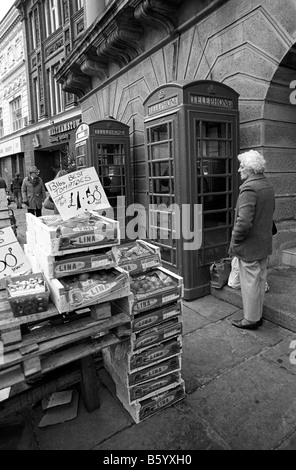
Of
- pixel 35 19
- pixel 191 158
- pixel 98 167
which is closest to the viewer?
pixel 191 158

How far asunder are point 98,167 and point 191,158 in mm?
3028

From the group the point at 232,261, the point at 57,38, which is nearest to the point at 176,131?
the point at 232,261

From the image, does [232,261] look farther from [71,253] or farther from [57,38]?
[57,38]

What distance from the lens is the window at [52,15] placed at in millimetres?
14573

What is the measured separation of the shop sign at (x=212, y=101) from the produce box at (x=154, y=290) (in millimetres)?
2557

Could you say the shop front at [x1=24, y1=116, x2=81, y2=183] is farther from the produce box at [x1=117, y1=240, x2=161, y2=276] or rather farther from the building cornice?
the produce box at [x1=117, y1=240, x2=161, y2=276]

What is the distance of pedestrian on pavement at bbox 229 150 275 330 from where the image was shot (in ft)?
10.8

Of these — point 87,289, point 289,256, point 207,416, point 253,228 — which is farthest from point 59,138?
point 207,416

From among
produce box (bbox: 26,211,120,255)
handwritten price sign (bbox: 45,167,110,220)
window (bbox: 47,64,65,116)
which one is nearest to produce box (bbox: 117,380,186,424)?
produce box (bbox: 26,211,120,255)

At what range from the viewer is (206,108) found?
420 cm

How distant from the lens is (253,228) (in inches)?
133

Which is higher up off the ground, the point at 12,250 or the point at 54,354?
the point at 12,250

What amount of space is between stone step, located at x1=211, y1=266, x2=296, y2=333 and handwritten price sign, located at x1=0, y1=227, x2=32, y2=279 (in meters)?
2.80

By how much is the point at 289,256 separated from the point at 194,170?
223cm
